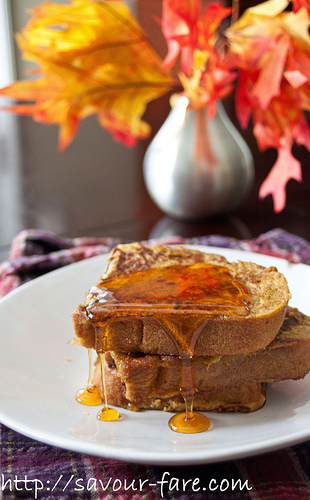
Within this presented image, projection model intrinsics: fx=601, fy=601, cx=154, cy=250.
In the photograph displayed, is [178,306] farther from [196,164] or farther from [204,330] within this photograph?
[196,164]

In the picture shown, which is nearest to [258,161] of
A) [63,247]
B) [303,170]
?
[303,170]

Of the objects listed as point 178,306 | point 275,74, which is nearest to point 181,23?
point 275,74

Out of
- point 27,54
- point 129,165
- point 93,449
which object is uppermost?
point 27,54

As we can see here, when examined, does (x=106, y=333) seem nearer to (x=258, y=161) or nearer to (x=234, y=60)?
(x=234, y=60)

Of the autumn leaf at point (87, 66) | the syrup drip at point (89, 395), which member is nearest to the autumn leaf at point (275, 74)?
the autumn leaf at point (87, 66)

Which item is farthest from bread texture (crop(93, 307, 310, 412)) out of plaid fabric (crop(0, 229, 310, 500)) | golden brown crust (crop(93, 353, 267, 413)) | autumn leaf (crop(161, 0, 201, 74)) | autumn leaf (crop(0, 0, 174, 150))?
autumn leaf (crop(0, 0, 174, 150))

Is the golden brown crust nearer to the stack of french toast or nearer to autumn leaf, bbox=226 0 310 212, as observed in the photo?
the stack of french toast
